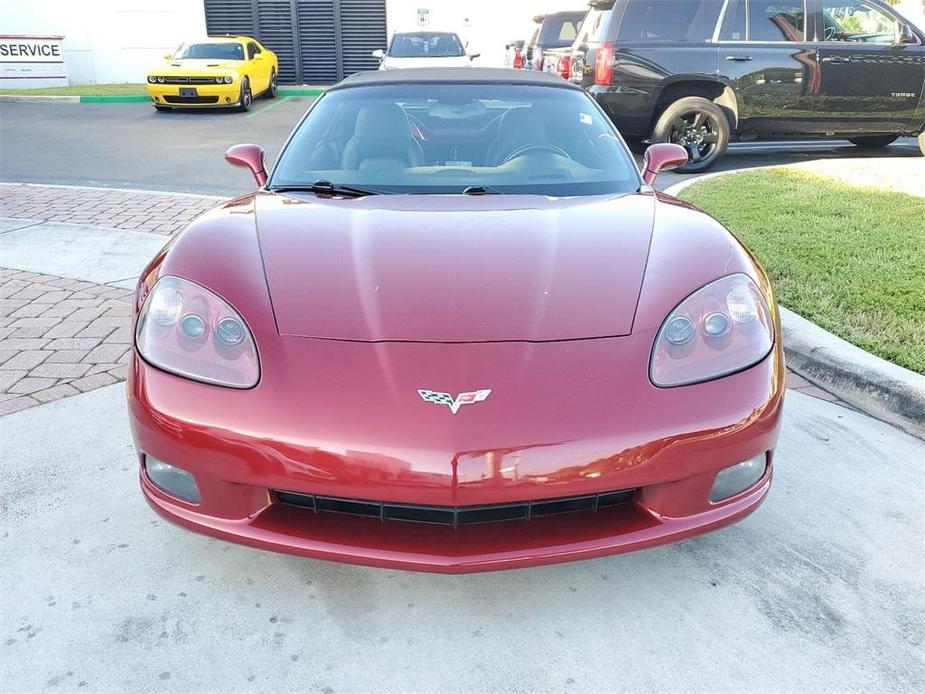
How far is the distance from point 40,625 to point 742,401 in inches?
72.5

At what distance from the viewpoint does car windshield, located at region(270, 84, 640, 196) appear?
9.34ft

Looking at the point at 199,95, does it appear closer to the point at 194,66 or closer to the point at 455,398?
the point at 194,66

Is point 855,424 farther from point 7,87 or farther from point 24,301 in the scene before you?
point 7,87

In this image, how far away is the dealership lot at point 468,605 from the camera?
1.76 meters

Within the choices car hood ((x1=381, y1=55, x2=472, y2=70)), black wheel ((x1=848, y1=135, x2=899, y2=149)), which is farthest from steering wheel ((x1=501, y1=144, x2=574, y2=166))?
car hood ((x1=381, y1=55, x2=472, y2=70))

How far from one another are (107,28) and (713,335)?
2259cm

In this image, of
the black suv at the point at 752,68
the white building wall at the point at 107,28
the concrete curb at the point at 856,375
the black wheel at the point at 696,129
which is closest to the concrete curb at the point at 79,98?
the white building wall at the point at 107,28

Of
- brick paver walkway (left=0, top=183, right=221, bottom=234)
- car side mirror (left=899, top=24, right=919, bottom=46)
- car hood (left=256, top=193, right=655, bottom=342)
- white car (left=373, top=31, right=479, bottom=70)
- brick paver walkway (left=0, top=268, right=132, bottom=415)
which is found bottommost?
brick paver walkway (left=0, top=183, right=221, bottom=234)

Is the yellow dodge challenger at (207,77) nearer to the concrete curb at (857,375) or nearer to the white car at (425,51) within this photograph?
the white car at (425,51)

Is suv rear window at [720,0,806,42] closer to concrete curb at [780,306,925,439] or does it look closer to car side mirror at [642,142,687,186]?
concrete curb at [780,306,925,439]

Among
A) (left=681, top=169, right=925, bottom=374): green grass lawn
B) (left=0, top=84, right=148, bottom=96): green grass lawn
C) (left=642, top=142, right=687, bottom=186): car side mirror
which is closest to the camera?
(left=642, top=142, right=687, bottom=186): car side mirror

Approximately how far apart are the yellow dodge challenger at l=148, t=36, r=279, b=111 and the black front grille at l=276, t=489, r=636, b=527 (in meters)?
13.9

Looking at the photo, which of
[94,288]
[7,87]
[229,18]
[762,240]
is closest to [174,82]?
[7,87]

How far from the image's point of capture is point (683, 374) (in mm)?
1842
